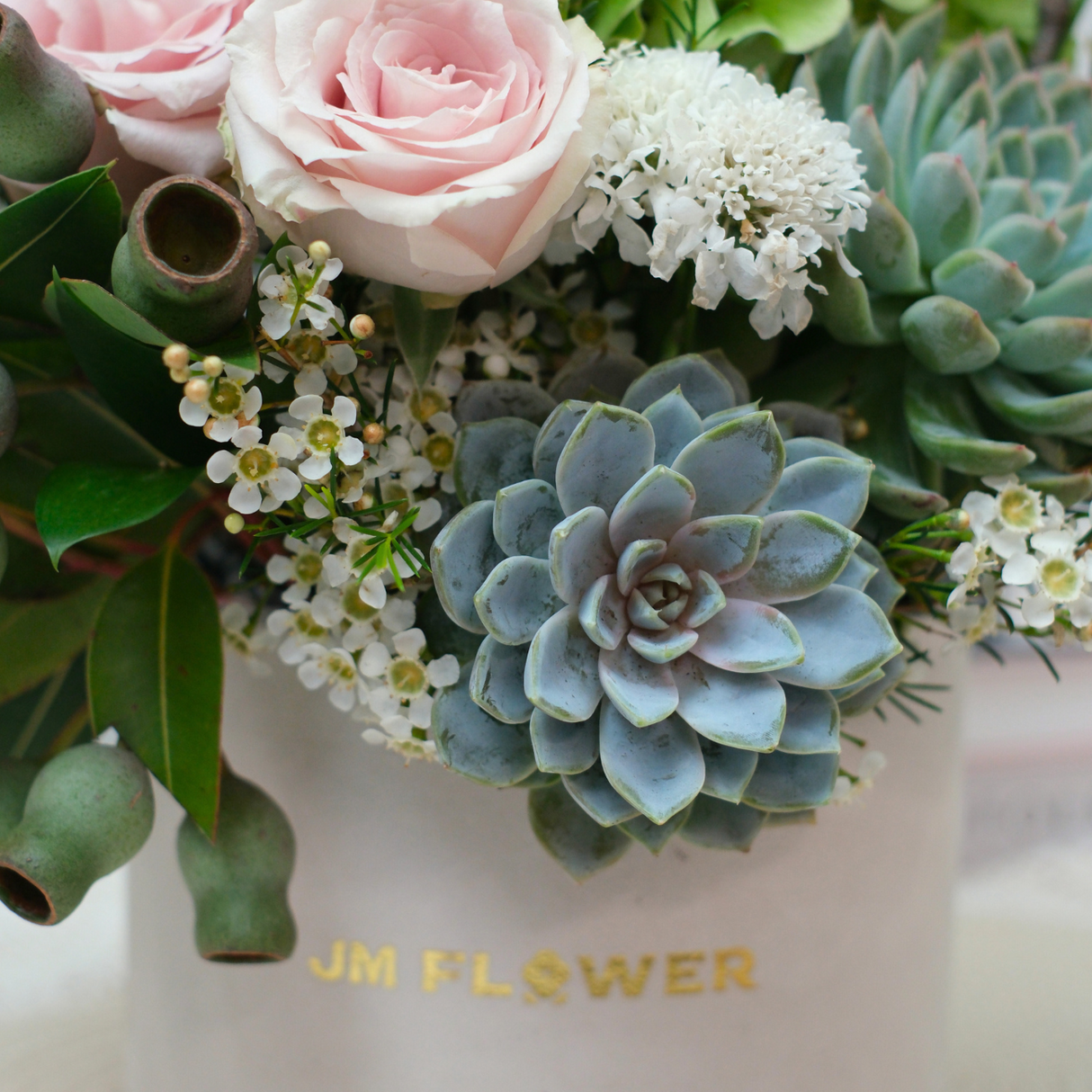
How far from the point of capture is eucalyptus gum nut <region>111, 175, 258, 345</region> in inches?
13.5

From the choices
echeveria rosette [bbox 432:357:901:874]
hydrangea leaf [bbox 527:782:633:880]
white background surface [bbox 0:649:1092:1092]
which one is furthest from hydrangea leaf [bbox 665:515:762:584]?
white background surface [bbox 0:649:1092:1092]

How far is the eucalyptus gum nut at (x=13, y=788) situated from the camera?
407 mm

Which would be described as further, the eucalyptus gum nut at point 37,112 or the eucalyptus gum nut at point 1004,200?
the eucalyptus gum nut at point 1004,200

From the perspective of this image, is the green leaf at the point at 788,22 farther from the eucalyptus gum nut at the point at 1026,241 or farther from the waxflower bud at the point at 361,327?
the waxflower bud at the point at 361,327

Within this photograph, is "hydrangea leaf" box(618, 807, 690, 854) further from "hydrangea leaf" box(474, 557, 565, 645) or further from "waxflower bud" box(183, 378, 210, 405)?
"waxflower bud" box(183, 378, 210, 405)

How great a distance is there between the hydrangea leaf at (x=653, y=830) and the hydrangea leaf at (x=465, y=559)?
0.30 feet

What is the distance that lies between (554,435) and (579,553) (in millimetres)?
48

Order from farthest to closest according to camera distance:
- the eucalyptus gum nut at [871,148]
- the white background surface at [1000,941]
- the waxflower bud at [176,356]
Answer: the white background surface at [1000,941]
the eucalyptus gum nut at [871,148]
the waxflower bud at [176,356]

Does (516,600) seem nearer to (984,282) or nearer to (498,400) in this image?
(498,400)

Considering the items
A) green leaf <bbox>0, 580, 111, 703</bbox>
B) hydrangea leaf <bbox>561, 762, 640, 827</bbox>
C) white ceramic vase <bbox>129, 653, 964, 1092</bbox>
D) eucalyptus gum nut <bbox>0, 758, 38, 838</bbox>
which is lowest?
white ceramic vase <bbox>129, 653, 964, 1092</bbox>

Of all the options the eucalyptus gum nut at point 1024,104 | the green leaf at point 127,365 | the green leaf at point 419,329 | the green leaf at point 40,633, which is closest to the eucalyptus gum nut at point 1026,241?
the eucalyptus gum nut at point 1024,104

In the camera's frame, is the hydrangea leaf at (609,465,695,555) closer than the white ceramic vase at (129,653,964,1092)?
Yes

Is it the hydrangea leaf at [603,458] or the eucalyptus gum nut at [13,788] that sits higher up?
the hydrangea leaf at [603,458]

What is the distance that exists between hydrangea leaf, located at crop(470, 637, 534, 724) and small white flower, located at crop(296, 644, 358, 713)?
0.08 meters
